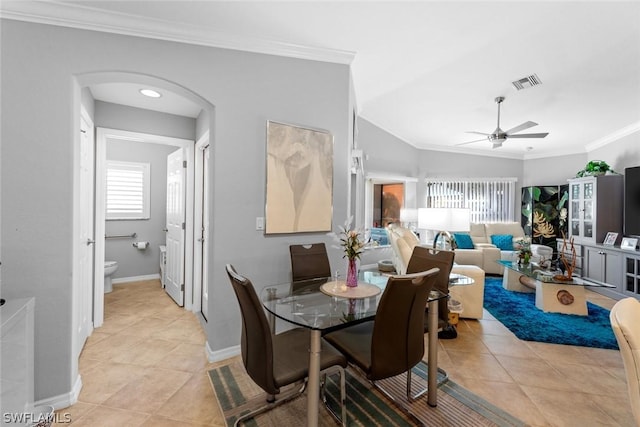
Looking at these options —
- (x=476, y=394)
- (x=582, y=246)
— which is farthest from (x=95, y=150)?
(x=582, y=246)

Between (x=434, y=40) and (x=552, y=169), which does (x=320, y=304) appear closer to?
(x=434, y=40)

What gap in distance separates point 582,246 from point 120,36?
691 cm

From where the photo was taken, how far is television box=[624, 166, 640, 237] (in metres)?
4.09

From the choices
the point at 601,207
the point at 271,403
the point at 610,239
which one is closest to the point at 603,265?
the point at 610,239

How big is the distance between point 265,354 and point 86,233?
2.41m

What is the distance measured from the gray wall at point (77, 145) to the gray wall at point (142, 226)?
3.11 meters

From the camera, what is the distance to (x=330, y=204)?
2.77m

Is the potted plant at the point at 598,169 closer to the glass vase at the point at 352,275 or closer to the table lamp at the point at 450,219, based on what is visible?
the table lamp at the point at 450,219

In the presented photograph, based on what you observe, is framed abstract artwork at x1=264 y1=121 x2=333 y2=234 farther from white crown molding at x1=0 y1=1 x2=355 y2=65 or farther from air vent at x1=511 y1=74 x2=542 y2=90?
air vent at x1=511 y1=74 x2=542 y2=90

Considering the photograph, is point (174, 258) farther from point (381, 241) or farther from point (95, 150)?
point (381, 241)

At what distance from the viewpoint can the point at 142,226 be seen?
15.9 feet

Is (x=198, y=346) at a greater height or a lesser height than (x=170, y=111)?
lesser

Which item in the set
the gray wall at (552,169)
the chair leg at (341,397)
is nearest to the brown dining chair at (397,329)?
the chair leg at (341,397)

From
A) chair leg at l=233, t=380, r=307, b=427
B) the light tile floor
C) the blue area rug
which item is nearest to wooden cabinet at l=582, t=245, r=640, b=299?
the blue area rug
